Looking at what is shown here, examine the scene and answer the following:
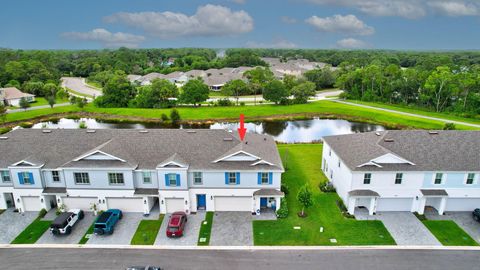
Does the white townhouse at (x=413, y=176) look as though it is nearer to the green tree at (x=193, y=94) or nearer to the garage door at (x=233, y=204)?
the garage door at (x=233, y=204)

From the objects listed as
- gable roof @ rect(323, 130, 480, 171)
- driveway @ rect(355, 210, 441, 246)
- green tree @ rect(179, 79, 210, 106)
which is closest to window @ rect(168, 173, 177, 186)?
gable roof @ rect(323, 130, 480, 171)

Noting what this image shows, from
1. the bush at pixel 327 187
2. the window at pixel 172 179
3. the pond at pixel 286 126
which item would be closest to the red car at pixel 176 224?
the window at pixel 172 179

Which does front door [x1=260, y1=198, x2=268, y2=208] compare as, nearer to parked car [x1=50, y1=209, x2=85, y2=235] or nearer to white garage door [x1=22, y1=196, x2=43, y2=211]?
parked car [x1=50, y1=209, x2=85, y2=235]

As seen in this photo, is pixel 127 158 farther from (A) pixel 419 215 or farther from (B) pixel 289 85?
(B) pixel 289 85

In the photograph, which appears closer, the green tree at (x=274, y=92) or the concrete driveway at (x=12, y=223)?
the concrete driveway at (x=12, y=223)

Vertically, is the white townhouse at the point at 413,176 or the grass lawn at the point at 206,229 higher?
the white townhouse at the point at 413,176

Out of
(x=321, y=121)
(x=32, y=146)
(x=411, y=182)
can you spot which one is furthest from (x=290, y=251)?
(x=321, y=121)
